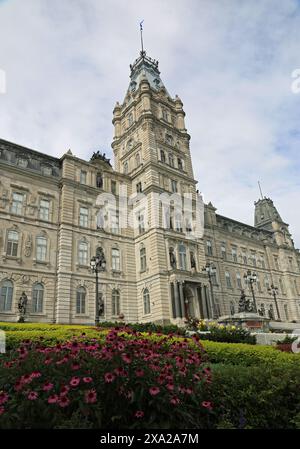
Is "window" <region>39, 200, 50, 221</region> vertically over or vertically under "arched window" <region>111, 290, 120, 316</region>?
over

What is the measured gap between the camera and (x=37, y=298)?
2734cm

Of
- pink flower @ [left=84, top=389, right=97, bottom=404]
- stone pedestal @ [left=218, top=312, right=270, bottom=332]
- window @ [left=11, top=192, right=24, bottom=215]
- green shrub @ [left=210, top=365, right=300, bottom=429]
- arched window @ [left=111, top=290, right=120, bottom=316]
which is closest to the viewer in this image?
pink flower @ [left=84, top=389, right=97, bottom=404]

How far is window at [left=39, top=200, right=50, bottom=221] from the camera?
30.6 metres

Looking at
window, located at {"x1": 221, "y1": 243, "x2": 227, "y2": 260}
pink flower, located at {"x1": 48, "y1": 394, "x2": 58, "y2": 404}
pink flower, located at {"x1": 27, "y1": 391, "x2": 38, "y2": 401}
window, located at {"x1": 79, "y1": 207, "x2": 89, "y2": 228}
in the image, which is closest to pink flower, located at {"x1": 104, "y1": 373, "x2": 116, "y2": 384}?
pink flower, located at {"x1": 48, "y1": 394, "x2": 58, "y2": 404}

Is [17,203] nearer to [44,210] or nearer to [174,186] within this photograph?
[44,210]

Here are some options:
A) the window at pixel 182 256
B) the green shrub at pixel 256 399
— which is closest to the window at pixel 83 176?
the window at pixel 182 256

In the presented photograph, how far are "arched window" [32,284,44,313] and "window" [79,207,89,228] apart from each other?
25.4 feet

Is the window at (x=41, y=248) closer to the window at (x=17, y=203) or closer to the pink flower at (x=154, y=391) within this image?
the window at (x=17, y=203)

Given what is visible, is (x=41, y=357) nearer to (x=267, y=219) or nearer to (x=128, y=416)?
(x=128, y=416)

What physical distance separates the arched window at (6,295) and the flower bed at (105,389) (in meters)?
21.6

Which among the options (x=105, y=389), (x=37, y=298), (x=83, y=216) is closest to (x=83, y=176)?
(x=83, y=216)

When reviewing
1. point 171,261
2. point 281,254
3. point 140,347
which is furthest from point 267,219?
point 140,347

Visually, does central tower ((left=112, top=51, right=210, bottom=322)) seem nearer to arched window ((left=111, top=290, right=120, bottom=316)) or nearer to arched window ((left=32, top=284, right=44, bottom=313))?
arched window ((left=111, top=290, right=120, bottom=316))

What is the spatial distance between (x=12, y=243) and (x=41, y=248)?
8.63 ft
